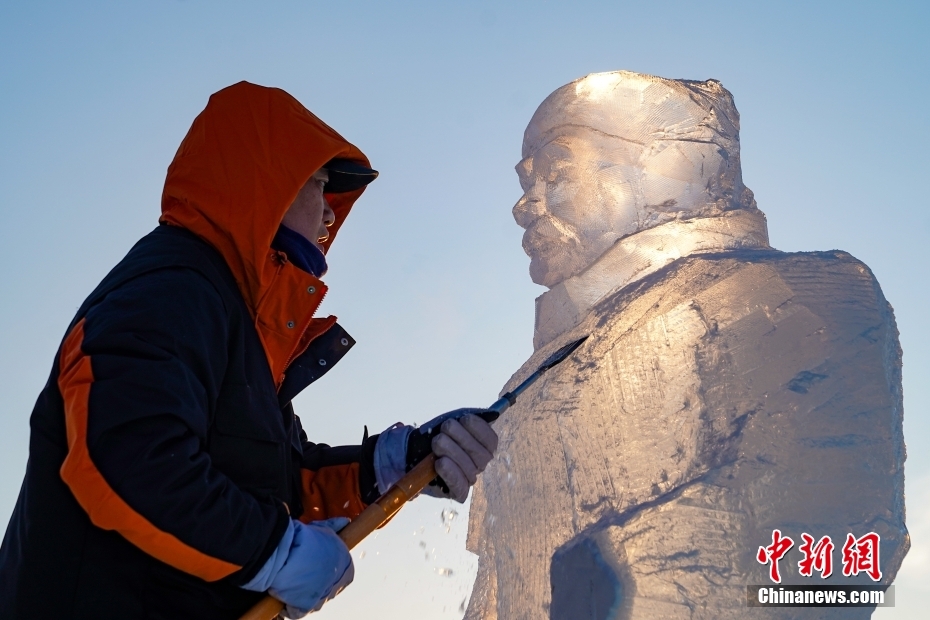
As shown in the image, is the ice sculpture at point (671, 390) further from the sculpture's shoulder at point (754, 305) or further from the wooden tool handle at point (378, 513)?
the wooden tool handle at point (378, 513)

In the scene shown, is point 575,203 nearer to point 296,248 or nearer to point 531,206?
point 531,206

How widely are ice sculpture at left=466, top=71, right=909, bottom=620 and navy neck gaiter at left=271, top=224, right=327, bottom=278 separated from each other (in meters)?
2.17

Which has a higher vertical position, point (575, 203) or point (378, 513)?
point (575, 203)

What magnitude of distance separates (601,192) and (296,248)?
9.40 ft

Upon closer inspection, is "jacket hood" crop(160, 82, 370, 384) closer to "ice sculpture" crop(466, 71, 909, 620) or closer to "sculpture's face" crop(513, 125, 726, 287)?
"ice sculpture" crop(466, 71, 909, 620)

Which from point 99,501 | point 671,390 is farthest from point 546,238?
point 99,501

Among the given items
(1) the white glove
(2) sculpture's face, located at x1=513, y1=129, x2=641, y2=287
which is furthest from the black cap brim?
(2) sculpture's face, located at x1=513, y1=129, x2=641, y2=287

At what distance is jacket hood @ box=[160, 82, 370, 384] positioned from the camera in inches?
90.9

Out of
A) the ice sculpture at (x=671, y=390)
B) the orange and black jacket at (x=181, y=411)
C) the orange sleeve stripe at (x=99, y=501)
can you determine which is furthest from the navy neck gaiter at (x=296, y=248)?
the ice sculpture at (x=671, y=390)

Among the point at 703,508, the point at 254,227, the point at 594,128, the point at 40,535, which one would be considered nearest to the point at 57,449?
the point at 40,535

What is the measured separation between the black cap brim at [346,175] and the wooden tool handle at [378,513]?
0.85 meters

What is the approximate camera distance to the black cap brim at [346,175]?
276 centimetres

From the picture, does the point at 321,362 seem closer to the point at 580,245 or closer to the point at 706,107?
the point at 580,245

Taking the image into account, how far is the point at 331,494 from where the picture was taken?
8.95 ft
